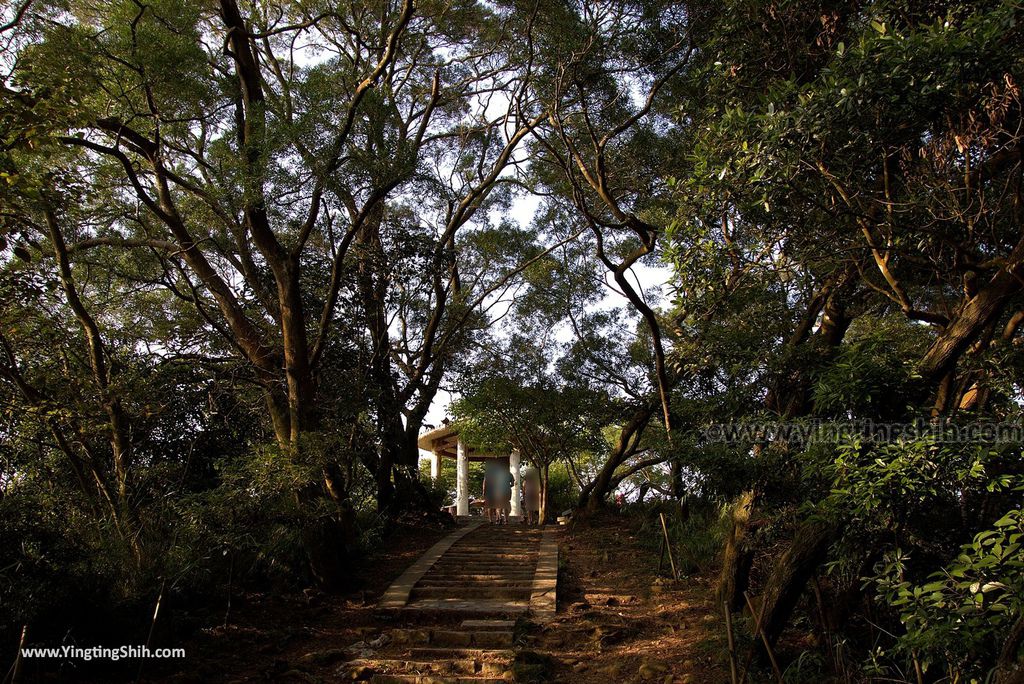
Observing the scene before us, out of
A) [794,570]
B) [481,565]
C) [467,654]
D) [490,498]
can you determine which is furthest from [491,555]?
[490,498]

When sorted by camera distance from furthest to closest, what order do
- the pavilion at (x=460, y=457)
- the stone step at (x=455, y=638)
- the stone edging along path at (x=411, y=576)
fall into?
the pavilion at (x=460, y=457) < the stone edging along path at (x=411, y=576) < the stone step at (x=455, y=638)

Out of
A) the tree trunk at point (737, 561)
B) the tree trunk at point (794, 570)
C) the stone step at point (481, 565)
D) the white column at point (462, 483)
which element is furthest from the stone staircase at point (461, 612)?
the white column at point (462, 483)

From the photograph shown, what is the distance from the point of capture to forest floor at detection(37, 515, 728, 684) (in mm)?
5758

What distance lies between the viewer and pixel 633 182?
1052cm

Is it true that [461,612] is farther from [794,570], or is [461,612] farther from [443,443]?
[443,443]

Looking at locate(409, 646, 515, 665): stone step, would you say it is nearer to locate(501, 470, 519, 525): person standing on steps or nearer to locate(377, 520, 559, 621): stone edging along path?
locate(377, 520, 559, 621): stone edging along path

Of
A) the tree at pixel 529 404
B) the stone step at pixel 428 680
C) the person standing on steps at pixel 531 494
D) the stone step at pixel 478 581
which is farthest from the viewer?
the person standing on steps at pixel 531 494

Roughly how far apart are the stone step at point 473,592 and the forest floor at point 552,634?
1.50 ft
